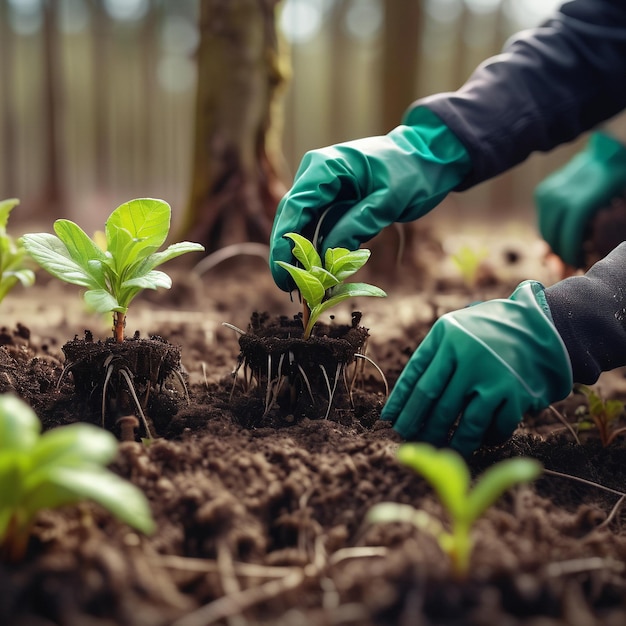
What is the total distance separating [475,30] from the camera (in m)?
12.5

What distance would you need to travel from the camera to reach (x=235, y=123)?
340 centimetres

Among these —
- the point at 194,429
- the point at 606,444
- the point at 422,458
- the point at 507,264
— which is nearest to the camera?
the point at 422,458

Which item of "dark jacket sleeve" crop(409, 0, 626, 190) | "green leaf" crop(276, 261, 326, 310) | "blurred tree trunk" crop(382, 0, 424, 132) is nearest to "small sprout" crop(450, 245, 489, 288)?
"dark jacket sleeve" crop(409, 0, 626, 190)

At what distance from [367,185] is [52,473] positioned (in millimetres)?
1269

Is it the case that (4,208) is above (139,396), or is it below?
above

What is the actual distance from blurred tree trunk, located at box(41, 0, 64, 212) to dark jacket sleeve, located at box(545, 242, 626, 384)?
6.11 m

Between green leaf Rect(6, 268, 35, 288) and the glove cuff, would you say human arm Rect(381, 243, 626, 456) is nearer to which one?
the glove cuff

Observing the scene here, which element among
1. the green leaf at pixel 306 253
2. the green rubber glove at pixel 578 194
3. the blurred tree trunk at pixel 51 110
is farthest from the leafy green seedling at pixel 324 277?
the blurred tree trunk at pixel 51 110

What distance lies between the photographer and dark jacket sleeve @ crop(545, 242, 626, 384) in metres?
1.44

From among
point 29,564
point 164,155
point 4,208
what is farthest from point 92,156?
point 29,564

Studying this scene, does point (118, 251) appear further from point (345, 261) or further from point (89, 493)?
point (89, 493)

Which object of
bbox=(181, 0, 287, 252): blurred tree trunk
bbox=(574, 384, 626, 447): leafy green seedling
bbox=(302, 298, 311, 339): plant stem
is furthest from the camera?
bbox=(181, 0, 287, 252): blurred tree trunk

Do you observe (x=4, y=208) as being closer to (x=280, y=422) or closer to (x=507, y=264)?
(x=280, y=422)

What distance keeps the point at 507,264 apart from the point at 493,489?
3400mm
